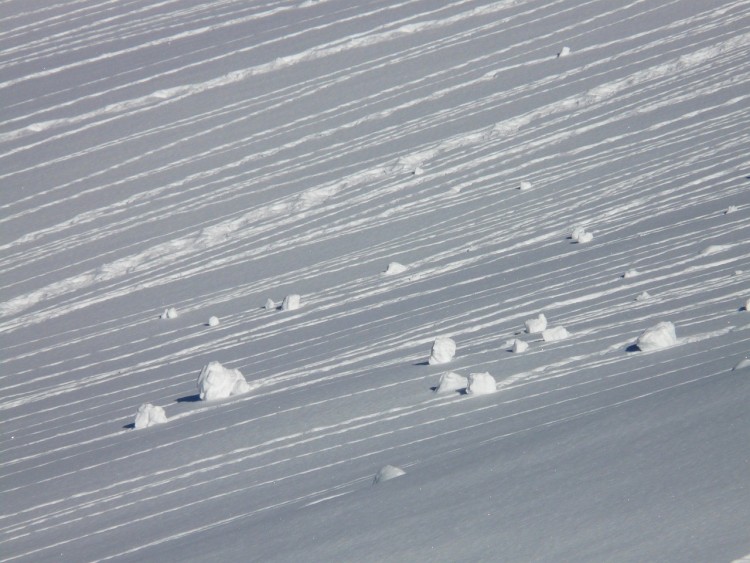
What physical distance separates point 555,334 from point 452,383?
56 centimetres

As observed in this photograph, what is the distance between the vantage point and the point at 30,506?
3656 millimetres

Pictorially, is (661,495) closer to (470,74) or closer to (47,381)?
(47,381)

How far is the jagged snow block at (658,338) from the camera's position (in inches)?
135

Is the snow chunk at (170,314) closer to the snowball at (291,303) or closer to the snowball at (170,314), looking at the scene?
the snowball at (170,314)

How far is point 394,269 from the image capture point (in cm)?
564

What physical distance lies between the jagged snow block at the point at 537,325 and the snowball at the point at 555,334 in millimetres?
142

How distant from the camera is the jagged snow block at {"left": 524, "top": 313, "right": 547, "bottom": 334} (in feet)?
13.4

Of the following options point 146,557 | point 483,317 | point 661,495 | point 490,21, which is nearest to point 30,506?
point 146,557

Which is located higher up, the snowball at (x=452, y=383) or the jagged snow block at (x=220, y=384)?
the jagged snow block at (x=220, y=384)

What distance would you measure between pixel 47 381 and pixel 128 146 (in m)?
3.37

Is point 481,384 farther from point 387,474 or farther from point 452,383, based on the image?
point 387,474

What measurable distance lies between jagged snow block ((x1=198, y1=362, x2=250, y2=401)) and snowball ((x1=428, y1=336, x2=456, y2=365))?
89 centimetres

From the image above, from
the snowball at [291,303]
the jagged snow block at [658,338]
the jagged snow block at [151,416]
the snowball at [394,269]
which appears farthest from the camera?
the snowball at [394,269]

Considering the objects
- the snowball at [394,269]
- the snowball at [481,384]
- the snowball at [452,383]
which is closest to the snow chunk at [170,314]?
the snowball at [394,269]
